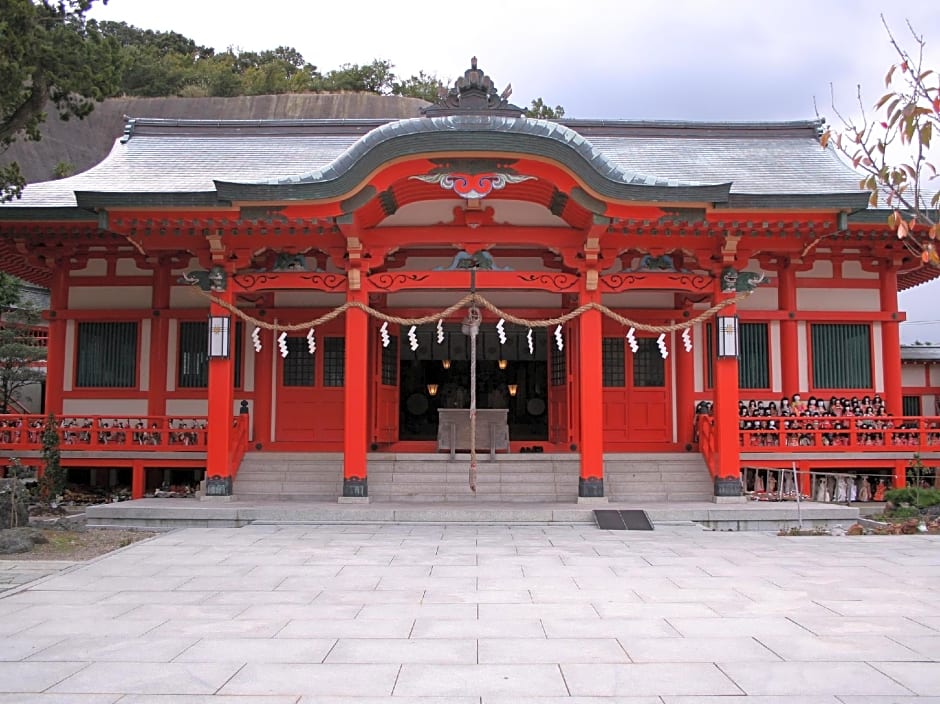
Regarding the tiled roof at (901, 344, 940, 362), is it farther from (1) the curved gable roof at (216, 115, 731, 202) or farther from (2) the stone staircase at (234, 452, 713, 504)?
(1) the curved gable roof at (216, 115, 731, 202)

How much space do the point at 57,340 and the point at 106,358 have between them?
935 mm

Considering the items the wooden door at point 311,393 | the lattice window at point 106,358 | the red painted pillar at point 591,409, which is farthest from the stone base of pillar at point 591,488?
the lattice window at point 106,358

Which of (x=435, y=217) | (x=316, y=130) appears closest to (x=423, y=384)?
(x=316, y=130)

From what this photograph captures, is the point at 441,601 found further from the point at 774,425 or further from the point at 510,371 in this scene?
the point at 510,371

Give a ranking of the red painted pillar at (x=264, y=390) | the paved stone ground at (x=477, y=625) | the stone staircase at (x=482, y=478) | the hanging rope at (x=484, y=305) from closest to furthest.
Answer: the paved stone ground at (x=477, y=625), the hanging rope at (x=484, y=305), the stone staircase at (x=482, y=478), the red painted pillar at (x=264, y=390)

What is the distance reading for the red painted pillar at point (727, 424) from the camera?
12.5m

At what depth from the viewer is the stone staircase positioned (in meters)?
12.8

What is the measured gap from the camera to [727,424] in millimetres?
12547

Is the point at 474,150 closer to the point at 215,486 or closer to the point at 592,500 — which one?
the point at 592,500

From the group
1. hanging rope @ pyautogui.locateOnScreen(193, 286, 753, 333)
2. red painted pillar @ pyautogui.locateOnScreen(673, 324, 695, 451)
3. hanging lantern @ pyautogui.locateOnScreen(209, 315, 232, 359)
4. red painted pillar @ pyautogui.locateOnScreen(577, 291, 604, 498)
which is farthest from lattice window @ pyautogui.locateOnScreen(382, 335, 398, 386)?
red painted pillar @ pyautogui.locateOnScreen(673, 324, 695, 451)

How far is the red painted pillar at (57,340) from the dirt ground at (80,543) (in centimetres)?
487

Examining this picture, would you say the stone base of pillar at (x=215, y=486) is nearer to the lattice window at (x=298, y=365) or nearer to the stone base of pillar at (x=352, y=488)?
the stone base of pillar at (x=352, y=488)

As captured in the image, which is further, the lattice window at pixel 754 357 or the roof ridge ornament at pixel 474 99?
the lattice window at pixel 754 357

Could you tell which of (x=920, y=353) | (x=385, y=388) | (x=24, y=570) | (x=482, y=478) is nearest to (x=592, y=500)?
(x=482, y=478)
